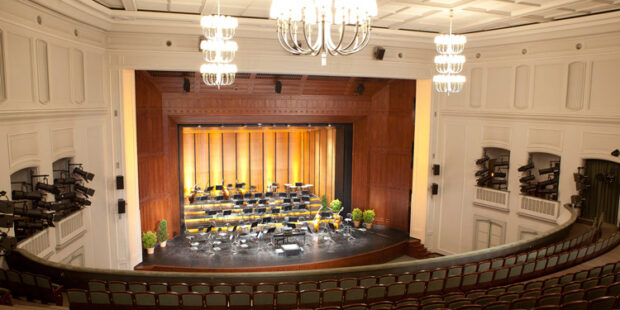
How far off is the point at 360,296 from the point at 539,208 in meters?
7.83

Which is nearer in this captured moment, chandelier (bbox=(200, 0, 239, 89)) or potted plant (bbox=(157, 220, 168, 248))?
chandelier (bbox=(200, 0, 239, 89))

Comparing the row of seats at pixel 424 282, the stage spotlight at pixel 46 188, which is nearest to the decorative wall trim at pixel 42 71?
the stage spotlight at pixel 46 188

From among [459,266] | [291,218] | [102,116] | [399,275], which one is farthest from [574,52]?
[102,116]

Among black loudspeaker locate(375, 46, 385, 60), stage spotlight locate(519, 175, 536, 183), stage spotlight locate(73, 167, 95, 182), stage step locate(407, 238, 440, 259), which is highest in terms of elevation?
black loudspeaker locate(375, 46, 385, 60)

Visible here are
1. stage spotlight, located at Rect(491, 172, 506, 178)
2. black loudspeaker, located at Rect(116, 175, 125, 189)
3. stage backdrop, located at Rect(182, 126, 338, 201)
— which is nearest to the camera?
black loudspeaker, located at Rect(116, 175, 125, 189)

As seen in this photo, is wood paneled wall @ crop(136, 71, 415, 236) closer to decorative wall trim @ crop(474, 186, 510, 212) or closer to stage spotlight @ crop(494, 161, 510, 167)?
decorative wall trim @ crop(474, 186, 510, 212)

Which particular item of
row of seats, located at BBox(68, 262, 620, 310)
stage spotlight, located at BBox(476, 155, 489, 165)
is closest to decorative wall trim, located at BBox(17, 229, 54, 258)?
row of seats, located at BBox(68, 262, 620, 310)

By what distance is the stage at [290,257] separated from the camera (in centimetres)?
1231

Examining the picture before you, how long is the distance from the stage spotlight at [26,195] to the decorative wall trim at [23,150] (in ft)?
1.49

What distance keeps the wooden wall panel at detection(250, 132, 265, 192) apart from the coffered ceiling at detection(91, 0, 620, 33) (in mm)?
10009

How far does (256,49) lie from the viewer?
12.4 m

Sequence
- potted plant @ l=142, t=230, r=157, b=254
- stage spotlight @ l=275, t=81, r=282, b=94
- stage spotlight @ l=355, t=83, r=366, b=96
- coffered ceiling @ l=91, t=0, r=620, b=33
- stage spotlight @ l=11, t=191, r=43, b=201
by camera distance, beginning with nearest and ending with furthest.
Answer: stage spotlight @ l=11, t=191, r=43, b=201, coffered ceiling @ l=91, t=0, r=620, b=33, potted plant @ l=142, t=230, r=157, b=254, stage spotlight @ l=275, t=81, r=282, b=94, stage spotlight @ l=355, t=83, r=366, b=96

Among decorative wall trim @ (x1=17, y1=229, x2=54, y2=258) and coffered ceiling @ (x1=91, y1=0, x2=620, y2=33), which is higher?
coffered ceiling @ (x1=91, y1=0, x2=620, y2=33)

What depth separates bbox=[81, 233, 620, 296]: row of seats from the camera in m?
7.12
